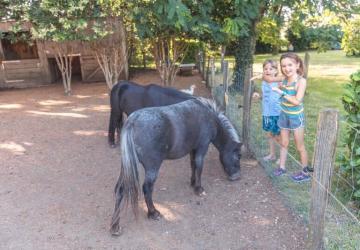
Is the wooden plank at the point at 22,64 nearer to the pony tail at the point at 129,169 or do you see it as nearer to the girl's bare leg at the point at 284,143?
the pony tail at the point at 129,169

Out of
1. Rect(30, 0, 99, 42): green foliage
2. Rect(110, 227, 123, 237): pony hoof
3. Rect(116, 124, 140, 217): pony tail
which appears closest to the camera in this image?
Rect(116, 124, 140, 217): pony tail

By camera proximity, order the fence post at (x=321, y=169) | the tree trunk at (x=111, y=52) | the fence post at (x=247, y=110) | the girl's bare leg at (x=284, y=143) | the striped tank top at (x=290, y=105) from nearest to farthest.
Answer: the fence post at (x=321, y=169)
the striped tank top at (x=290, y=105)
the girl's bare leg at (x=284, y=143)
the fence post at (x=247, y=110)
the tree trunk at (x=111, y=52)

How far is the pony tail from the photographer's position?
315 cm

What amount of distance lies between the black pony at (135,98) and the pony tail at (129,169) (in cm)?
166

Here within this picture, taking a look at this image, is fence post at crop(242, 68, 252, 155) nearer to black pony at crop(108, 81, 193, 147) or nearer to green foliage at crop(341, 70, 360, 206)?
black pony at crop(108, 81, 193, 147)

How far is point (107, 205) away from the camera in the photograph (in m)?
3.87

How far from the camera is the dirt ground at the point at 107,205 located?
322 centimetres

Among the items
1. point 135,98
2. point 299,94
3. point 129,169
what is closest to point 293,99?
point 299,94

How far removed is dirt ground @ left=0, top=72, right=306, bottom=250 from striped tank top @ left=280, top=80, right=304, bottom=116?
0.99 metres

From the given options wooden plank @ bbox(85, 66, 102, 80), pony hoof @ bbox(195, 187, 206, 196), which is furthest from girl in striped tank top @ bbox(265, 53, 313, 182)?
wooden plank @ bbox(85, 66, 102, 80)

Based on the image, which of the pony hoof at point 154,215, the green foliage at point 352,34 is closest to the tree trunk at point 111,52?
the pony hoof at point 154,215

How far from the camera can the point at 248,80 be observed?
478 centimetres

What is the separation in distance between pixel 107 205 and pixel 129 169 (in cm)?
97

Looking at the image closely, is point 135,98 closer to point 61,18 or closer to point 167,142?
point 167,142
